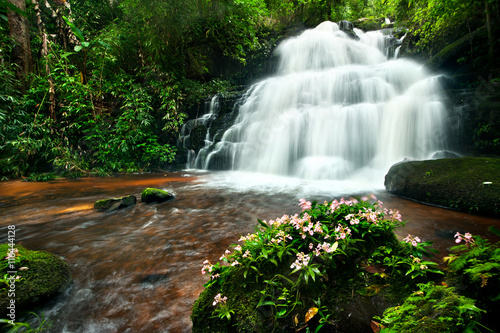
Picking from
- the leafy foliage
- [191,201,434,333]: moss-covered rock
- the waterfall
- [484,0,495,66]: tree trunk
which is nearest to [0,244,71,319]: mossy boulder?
[191,201,434,333]: moss-covered rock

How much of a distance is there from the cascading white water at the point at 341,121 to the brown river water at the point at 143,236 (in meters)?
2.74

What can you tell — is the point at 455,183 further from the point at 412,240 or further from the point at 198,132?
the point at 198,132

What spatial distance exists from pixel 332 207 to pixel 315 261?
2.05 feet

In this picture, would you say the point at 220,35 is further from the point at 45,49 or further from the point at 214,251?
the point at 214,251

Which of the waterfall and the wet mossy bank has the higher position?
the waterfall

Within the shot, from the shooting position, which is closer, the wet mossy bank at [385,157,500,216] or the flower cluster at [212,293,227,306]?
the flower cluster at [212,293,227,306]

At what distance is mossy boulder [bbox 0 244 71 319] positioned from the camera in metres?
2.10

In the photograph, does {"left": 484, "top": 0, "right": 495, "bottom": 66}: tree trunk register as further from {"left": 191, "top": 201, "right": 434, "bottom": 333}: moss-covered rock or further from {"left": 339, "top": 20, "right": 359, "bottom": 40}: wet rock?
{"left": 191, "top": 201, "right": 434, "bottom": 333}: moss-covered rock

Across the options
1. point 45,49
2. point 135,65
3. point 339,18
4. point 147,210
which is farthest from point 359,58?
point 45,49

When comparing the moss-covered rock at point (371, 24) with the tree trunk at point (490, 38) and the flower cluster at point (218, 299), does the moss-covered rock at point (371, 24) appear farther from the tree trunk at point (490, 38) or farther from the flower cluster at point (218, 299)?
the flower cluster at point (218, 299)

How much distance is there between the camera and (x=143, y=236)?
149 inches

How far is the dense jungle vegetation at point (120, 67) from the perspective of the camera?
8.53 metres

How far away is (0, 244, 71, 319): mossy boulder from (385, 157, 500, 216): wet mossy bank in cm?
660

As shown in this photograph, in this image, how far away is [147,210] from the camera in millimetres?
5105
